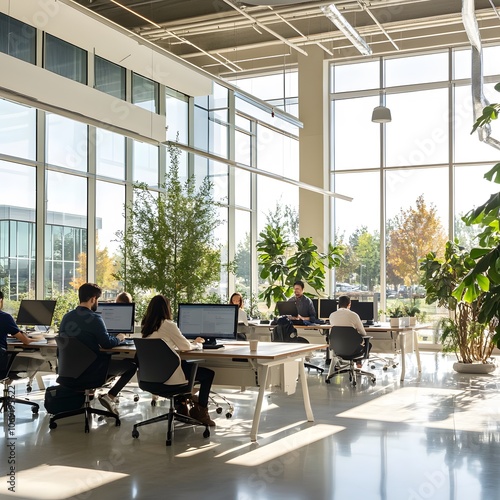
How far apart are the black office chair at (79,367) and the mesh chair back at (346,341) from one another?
158 inches

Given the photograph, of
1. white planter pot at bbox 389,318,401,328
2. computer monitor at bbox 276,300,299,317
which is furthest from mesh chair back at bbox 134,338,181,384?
computer monitor at bbox 276,300,299,317

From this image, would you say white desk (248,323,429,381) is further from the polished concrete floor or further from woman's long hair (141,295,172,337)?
woman's long hair (141,295,172,337)

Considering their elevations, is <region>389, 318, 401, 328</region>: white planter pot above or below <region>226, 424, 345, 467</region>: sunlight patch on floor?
above

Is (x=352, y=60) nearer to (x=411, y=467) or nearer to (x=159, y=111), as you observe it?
(x=159, y=111)

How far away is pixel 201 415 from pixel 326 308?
213 inches

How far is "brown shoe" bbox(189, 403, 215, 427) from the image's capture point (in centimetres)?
712

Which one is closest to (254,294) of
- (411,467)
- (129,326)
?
(129,326)

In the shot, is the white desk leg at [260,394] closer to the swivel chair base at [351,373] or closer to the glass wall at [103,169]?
the swivel chair base at [351,373]

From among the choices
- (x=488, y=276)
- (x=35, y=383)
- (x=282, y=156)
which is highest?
(x=282, y=156)

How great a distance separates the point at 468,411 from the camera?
808cm

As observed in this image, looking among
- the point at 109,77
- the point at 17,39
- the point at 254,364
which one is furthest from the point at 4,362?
the point at 109,77

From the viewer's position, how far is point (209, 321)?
768 cm

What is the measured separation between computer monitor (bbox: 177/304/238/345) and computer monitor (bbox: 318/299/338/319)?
4751mm

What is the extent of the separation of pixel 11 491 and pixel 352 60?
1410 cm
